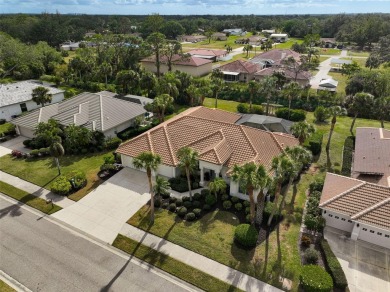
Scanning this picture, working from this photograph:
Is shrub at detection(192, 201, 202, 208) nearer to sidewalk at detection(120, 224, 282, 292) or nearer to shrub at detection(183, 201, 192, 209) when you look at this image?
shrub at detection(183, 201, 192, 209)

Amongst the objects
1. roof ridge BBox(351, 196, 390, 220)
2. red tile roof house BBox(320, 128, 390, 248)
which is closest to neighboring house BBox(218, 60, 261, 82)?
red tile roof house BBox(320, 128, 390, 248)

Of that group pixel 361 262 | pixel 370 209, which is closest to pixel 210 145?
pixel 370 209

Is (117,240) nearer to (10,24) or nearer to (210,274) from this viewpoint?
(210,274)

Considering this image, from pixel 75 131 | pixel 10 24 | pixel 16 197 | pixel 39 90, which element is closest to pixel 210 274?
pixel 16 197

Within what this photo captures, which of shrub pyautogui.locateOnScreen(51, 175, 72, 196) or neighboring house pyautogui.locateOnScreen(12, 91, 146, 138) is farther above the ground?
neighboring house pyautogui.locateOnScreen(12, 91, 146, 138)

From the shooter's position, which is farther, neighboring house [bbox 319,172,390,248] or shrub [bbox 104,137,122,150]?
shrub [bbox 104,137,122,150]
